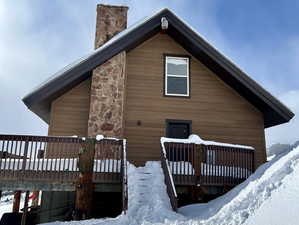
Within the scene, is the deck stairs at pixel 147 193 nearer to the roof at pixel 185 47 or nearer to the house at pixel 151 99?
the house at pixel 151 99

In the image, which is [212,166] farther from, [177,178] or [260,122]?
[260,122]

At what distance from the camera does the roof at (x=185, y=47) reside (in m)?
11.2

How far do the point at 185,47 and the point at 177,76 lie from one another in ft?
4.47

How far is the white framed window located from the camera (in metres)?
13.0

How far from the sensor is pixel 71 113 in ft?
39.8

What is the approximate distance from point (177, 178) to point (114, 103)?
159 inches

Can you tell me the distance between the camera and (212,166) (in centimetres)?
957

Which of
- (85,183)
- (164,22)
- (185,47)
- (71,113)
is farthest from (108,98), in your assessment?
(185,47)

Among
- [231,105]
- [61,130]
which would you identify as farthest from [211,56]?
[61,130]

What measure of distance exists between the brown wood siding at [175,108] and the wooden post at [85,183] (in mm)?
3316

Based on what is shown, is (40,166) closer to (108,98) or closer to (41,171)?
(41,171)

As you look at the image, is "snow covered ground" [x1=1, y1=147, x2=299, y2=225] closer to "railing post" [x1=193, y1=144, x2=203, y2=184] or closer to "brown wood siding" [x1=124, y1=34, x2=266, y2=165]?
"railing post" [x1=193, y1=144, x2=203, y2=184]

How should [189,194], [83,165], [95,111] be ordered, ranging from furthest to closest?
1. [95,111]
2. [189,194]
3. [83,165]

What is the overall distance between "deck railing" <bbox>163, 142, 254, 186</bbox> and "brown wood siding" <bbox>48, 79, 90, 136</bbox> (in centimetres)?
422
